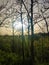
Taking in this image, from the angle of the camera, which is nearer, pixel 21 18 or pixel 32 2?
pixel 32 2

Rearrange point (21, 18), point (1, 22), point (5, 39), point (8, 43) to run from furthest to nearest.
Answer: point (5, 39), point (8, 43), point (1, 22), point (21, 18)

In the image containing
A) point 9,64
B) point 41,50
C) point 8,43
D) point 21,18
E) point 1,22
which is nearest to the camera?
point 9,64

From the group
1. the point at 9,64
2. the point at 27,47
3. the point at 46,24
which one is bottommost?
the point at 9,64

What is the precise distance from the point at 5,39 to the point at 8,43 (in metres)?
2.35

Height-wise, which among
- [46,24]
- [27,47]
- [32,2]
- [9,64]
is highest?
[32,2]

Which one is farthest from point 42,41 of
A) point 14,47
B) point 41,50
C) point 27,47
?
point 27,47

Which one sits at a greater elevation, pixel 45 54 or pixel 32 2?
pixel 32 2

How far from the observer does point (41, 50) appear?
25719mm

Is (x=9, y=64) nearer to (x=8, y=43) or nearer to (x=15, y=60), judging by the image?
(x=15, y=60)

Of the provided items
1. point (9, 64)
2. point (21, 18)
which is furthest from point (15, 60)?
point (21, 18)

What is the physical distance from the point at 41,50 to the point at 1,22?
24.2 ft

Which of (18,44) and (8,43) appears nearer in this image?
(18,44)

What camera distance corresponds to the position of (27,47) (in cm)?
2220

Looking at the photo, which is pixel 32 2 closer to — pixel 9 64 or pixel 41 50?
pixel 9 64
